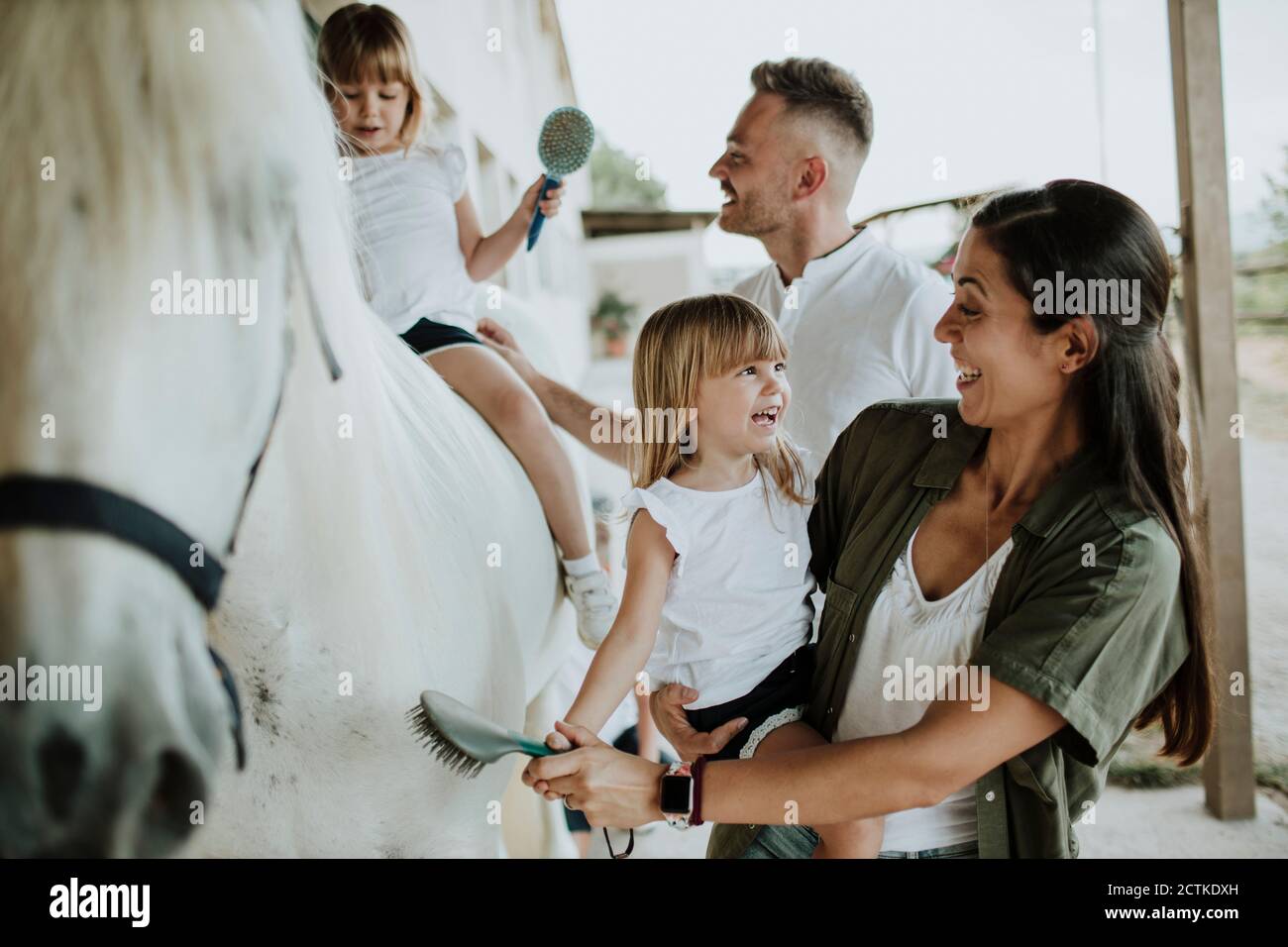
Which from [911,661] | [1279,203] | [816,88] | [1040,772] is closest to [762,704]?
[911,661]

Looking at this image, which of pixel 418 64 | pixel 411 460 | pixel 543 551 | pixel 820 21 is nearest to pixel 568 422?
pixel 543 551

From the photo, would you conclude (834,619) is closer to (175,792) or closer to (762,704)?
(762,704)

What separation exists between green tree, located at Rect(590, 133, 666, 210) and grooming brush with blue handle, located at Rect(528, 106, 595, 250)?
0.19 metres

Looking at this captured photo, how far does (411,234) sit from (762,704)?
2.96 feet

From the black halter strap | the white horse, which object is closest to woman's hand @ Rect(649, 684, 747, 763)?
the white horse

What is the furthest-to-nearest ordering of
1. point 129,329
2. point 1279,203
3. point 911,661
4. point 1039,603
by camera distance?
point 1279,203 < point 911,661 < point 1039,603 < point 129,329

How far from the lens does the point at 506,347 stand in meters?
1.64

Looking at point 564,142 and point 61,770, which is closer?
point 61,770

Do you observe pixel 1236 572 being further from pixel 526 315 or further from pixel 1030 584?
pixel 526 315

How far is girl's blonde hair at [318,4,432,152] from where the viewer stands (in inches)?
54.1

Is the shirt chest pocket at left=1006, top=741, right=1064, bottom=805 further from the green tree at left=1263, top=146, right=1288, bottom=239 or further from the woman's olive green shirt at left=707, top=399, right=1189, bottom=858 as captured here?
the green tree at left=1263, top=146, right=1288, bottom=239

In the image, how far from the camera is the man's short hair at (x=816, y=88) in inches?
60.2

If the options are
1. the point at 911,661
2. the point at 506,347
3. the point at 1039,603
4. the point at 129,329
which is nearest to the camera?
the point at 129,329
